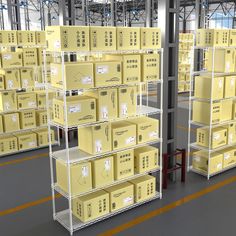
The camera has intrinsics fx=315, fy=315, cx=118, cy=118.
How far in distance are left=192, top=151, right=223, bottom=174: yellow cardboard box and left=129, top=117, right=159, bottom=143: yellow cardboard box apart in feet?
5.57

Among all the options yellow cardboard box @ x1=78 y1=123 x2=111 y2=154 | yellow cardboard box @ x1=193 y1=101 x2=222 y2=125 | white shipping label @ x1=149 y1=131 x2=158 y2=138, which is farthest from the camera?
yellow cardboard box @ x1=193 y1=101 x2=222 y2=125

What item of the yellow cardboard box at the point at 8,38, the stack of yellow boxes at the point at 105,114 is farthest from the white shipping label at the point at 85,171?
the yellow cardboard box at the point at 8,38

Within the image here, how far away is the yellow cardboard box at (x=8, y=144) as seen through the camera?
8.50 m

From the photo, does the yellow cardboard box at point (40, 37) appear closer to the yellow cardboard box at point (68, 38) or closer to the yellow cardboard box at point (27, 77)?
the yellow cardboard box at point (27, 77)

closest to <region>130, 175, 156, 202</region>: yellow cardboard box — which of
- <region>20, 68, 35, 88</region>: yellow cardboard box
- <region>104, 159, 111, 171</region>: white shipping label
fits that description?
<region>104, 159, 111, 171</region>: white shipping label

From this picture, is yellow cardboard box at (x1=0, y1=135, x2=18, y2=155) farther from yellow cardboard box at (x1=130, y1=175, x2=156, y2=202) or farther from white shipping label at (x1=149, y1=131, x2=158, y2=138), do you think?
white shipping label at (x1=149, y1=131, x2=158, y2=138)

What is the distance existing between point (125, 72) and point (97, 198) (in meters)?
2.12

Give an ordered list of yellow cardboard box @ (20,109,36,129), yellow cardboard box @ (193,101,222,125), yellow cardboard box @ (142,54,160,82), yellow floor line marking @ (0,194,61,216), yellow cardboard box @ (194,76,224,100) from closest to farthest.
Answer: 1. yellow cardboard box @ (142,54,160,82)
2. yellow floor line marking @ (0,194,61,216)
3. yellow cardboard box @ (194,76,224,100)
4. yellow cardboard box @ (193,101,222,125)
5. yellow cardboard box @ (20,109,36,129)

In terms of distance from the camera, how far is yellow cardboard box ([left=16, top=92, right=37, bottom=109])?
8711mm

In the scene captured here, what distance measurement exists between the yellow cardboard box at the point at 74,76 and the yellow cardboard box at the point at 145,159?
164cm

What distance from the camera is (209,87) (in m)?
6.60

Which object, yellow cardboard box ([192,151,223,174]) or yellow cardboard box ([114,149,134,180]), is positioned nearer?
yellow cardboard box ([114,149,134,180])

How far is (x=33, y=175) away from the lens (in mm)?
7195

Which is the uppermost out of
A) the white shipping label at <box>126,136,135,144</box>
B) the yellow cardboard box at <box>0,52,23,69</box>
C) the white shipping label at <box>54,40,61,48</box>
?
the white shipping label at <box>54,40,61,48</box>
